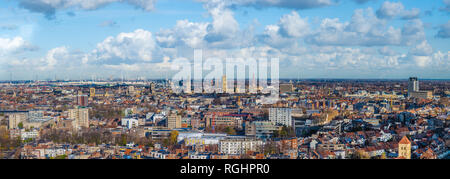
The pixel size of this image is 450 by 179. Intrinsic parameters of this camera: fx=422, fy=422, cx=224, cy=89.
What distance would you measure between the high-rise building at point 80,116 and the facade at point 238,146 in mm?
5593

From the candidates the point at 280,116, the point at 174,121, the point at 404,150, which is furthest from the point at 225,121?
the point at 404,150

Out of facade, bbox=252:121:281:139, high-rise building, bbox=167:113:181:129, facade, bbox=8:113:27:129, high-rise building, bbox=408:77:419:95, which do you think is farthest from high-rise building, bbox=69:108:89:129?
high-rise building, bbox=408:77:419:95

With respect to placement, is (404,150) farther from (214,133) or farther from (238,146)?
(214,133)

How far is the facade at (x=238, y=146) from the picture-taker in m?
6.77

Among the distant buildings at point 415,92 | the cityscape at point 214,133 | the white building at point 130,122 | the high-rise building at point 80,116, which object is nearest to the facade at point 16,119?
the cityscape at point 214,133

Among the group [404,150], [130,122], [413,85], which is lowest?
[130,122]

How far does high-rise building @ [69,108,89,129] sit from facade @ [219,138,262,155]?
18.3 ft

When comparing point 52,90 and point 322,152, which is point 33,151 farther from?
point 52,90

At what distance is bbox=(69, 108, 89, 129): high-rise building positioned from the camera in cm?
1147

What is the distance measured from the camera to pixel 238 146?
7031mm

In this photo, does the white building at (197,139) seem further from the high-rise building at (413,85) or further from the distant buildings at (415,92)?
the high-rise building at (413,85)

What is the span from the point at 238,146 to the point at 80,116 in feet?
21.8
